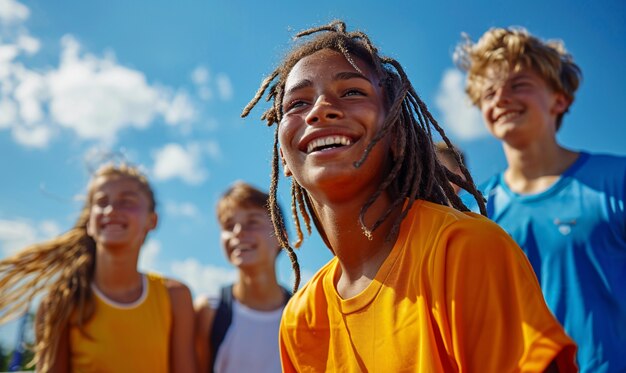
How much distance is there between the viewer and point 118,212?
207 inches

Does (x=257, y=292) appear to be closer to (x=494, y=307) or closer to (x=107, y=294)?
(x=107, y=294)

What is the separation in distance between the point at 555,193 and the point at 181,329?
124 inches

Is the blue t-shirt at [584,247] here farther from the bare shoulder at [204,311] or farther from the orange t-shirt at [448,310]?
the bare shoulder at [204,311]

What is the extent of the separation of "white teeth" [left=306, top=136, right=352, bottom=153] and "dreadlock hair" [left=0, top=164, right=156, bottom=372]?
3472 millimetres

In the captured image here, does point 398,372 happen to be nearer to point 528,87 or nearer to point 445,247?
point 445,247

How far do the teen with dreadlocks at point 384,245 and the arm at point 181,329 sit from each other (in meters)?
2.73

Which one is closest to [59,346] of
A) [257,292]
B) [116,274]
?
[116,274]

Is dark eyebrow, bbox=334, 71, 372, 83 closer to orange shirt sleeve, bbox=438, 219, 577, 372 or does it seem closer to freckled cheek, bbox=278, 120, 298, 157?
freckled cheek, bbox=278, 120, 298, 157

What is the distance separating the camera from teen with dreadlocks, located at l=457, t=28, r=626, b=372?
3363 mm

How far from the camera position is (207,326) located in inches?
217

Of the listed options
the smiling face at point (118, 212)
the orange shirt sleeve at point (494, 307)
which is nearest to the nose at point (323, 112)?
the orange shirt sleeve at point (494, 307)

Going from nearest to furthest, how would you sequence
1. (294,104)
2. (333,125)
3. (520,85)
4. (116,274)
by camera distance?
(333,125) → (294,104) → (520,85) → (116,274)

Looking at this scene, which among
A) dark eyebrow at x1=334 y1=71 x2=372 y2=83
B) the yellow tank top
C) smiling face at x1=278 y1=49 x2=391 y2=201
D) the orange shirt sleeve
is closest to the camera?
the orange shirt sleeve

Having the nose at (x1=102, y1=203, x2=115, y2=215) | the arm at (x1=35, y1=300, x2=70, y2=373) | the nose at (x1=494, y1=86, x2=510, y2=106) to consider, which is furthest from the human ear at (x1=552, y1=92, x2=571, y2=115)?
the arm at (x1=35, y1=300, x2=70, y2=373)
